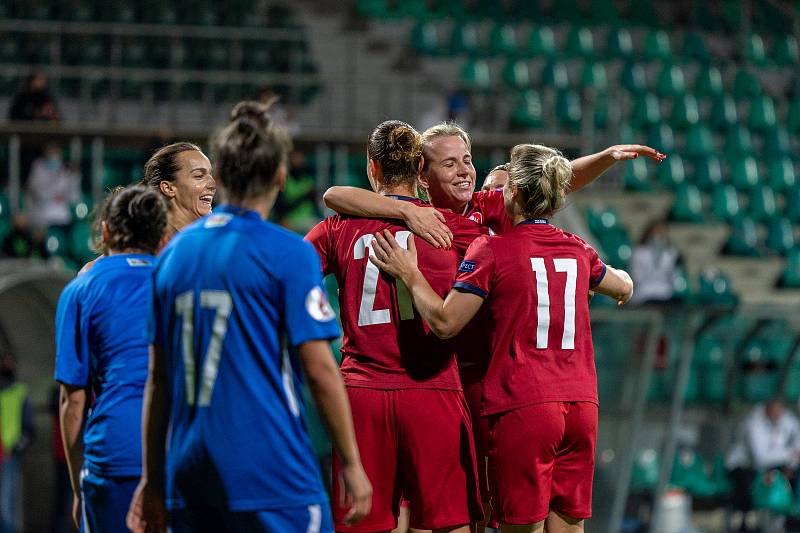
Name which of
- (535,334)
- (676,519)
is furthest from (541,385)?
(676,519)

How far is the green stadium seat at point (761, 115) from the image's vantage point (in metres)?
16.6

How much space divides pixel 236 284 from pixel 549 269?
167 centimetres

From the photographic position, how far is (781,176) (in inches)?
623

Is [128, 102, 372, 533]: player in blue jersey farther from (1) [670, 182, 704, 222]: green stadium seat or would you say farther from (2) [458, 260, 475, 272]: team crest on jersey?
(1) [670, 182, 704, 222]: green stadium seat

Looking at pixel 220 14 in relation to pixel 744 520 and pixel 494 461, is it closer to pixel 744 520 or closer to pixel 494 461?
pixel 744 520

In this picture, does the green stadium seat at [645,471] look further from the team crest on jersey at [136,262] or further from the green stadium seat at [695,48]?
the green stadium seat at [695,48]

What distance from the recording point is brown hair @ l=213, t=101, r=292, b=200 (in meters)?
3.21

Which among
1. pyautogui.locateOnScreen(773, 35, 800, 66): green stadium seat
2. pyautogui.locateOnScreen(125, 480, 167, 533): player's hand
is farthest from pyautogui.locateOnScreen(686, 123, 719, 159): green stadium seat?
pyautogui.locateOnScreen(125, 480, 167, 533): player's hand

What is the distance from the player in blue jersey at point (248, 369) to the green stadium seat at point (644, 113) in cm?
1333

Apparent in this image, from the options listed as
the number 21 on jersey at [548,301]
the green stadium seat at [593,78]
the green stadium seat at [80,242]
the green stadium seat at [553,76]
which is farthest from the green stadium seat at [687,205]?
the number 21 on jersey at [548,301]

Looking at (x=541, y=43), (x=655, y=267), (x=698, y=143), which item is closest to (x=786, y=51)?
(x=698, y=143)

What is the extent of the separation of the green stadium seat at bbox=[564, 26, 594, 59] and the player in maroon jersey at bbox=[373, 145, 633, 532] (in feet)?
42.0

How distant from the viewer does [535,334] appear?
4.45 meters

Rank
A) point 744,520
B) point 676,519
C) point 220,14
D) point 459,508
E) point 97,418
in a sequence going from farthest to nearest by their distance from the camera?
point 220,14 → point 744,520 → point 676,519 → point 459,508 → point 97,418
